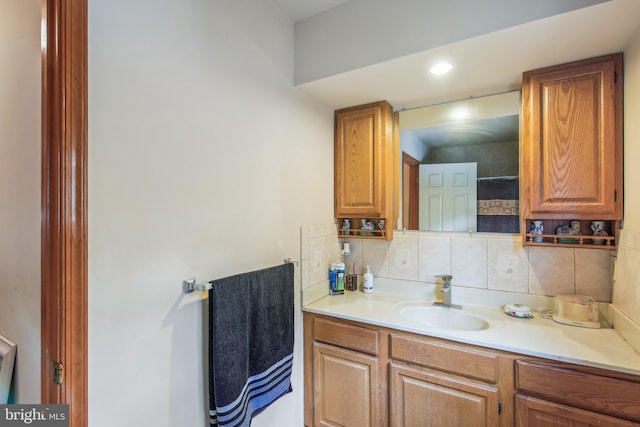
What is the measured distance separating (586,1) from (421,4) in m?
0.61

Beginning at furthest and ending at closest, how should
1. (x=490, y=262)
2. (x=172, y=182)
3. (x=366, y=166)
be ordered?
1. (x=366, y=166)
2. (x=490, y=262)
3. (x=172, y=182)

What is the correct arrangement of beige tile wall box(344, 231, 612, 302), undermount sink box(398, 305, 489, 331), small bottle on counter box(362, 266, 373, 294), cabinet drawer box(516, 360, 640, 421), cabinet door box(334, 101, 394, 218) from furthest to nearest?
small bottle on counter box(362, 266, 373, 294)
cabinet door box(334, 101, 394, 218)
undermount sink box(398, 305, 489, 331)
beige tile wall box(344, 231, 612, 302)
cabinet drawer box(516, 360, 640, 421)

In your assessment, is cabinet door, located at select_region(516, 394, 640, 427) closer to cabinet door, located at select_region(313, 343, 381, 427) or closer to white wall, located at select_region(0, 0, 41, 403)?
cabinet door, located at select_region(313, 343, 381, 427)

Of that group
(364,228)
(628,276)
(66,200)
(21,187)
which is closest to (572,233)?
(628,276)

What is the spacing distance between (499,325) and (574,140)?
976mm

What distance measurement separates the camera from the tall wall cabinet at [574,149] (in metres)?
1.37

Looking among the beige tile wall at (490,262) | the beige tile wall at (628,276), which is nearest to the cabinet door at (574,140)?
the beige tile wall at (628,276)

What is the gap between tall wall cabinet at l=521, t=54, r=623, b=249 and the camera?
137 centimetres

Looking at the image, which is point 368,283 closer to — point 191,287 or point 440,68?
point 191,287

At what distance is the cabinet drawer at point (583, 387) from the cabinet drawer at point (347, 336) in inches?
25.2

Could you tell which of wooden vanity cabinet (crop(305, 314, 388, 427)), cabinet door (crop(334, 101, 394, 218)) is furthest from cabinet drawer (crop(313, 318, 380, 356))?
cabinet door (crop(334, 101, 394, 218))

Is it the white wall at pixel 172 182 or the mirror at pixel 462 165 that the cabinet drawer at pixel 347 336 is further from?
the mirror at pixel 462 165

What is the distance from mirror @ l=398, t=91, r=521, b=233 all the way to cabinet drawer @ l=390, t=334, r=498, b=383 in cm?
76

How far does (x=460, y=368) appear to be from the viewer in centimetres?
134
